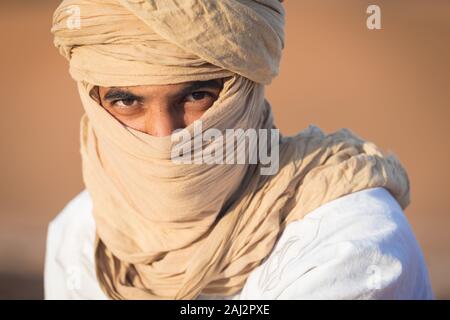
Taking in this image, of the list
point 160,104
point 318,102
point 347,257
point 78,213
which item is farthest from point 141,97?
point 318,102

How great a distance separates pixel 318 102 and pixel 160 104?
958cm

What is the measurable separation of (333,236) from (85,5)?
118cm

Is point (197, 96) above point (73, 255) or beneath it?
above

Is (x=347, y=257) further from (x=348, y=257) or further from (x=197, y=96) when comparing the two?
(x=197, y=96)

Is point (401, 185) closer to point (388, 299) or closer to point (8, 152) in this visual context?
point (388, 299)

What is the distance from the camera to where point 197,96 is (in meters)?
3.56

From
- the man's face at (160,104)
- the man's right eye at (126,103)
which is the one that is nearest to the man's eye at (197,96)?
the man's face at (160,104)

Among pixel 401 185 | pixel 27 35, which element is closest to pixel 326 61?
pixel 27 35

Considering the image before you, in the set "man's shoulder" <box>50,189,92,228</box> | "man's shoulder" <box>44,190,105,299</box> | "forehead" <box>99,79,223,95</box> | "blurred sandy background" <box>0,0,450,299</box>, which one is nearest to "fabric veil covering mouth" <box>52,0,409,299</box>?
"forehead" <box>99,79,223,95</box>

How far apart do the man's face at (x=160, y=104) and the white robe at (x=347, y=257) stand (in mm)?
537

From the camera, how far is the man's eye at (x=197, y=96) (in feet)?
11.6

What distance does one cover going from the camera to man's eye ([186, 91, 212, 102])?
3.55 metres

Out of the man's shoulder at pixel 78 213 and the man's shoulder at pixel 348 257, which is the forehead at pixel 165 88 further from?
the man's shoulder at pixel 78 213

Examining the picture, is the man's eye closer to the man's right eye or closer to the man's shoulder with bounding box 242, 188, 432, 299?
the man's right eye
